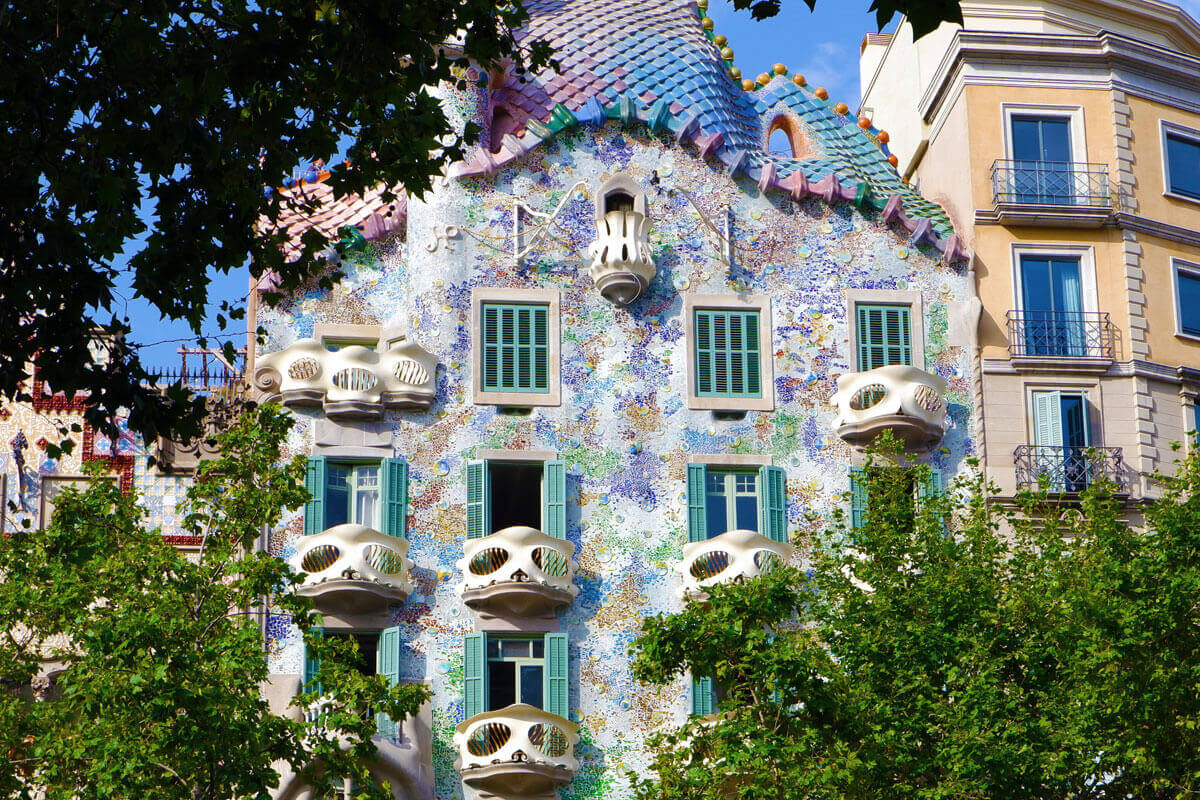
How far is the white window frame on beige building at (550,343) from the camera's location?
35.5 m

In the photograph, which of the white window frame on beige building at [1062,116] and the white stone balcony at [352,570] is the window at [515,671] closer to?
the white stone balcony at [352,570]

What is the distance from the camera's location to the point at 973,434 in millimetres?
36250

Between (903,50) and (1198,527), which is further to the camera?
(903,50)

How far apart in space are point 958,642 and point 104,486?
456 inches

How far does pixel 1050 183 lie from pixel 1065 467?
5403 mm

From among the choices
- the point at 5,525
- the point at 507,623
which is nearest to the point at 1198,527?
the point at 507,623

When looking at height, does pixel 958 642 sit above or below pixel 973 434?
below

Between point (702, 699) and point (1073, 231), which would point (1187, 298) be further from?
point (702, 699)

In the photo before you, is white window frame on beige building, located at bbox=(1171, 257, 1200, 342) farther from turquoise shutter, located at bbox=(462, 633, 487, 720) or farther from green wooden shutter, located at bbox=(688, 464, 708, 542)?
turquoise shutter, located at bbox=(462, 633, 487, 720)

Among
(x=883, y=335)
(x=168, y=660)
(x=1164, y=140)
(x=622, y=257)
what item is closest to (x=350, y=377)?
(x=622, y=257)

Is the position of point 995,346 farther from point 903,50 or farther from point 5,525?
point 5,525

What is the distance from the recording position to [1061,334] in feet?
122

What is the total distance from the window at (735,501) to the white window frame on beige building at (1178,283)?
7824mm

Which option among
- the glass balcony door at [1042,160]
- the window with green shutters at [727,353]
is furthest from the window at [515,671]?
the glass balcony door at [1042,160]
